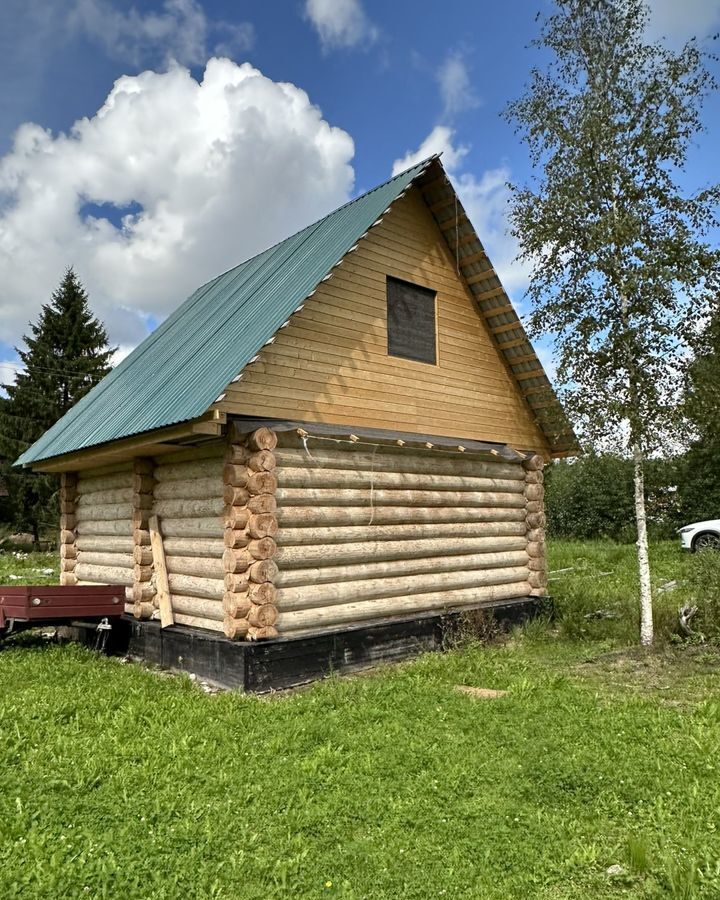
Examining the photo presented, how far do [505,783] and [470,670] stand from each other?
13.3ft

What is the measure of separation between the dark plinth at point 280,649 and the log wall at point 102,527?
51.5 inches

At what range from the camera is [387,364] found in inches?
441

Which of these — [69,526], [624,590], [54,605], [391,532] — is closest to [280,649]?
[391,532]

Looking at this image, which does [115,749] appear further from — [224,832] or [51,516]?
[51,516]

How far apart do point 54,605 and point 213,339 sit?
15.3 feet

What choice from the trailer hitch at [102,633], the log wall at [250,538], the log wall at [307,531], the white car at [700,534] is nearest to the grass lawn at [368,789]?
the log wall at [250,538]

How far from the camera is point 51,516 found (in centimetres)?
3350

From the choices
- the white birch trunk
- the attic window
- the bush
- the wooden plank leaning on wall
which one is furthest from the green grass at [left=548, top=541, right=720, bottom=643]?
the wooden plank leaning on wall

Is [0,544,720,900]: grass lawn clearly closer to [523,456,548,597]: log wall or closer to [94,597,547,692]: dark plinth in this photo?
[94,597,547,692]: dark plinth

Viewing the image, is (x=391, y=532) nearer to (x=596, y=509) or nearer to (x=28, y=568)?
(x=28, y=568)

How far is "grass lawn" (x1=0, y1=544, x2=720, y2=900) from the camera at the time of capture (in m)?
4.44

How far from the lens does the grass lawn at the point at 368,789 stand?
14.6 feet

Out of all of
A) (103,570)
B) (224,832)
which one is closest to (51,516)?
(103,570)

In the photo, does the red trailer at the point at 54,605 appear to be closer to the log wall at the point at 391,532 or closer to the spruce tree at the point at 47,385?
the log wall at the point at 391,532
